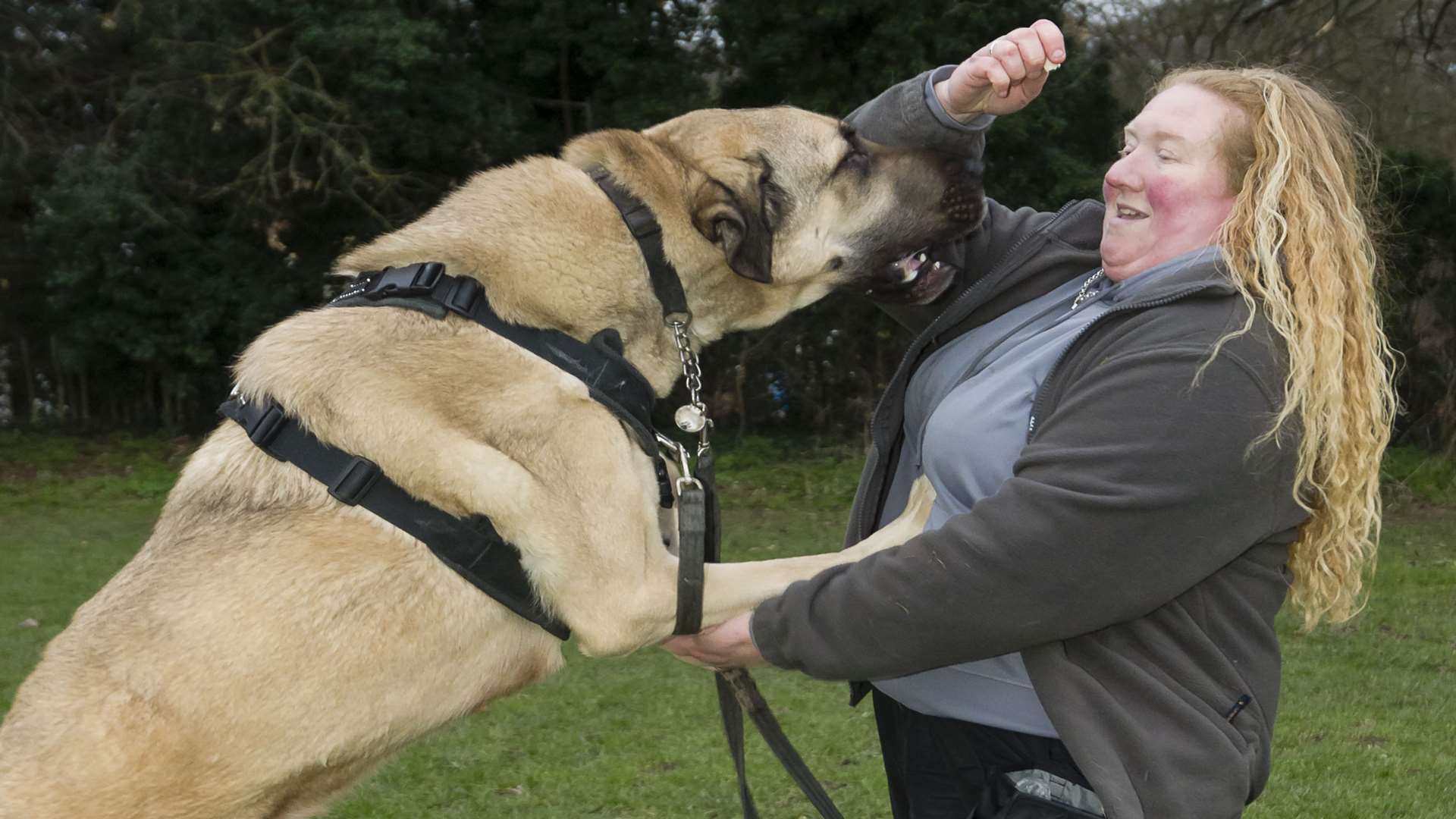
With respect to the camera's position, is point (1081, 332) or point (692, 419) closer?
point (1081, 332)

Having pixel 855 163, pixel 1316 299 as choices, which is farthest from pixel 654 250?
pixel 1316 299

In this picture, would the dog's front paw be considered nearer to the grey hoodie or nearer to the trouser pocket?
the grey hoodie

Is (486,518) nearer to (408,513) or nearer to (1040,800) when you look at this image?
(408,513)

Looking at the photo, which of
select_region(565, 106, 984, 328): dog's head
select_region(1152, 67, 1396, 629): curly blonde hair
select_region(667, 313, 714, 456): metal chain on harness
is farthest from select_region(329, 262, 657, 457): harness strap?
select_region(1152, 67, 1396, 629): curly blonde hair

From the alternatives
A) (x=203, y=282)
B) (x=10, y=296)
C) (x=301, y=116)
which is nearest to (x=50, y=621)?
(x=301, y=116)

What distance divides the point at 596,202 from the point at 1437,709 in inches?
203

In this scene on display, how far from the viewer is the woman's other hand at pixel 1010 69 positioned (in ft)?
9.45

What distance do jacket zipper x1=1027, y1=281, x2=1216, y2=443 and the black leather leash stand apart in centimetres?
71

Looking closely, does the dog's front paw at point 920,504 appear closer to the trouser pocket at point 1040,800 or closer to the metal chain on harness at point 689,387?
the metal chain on harness at point 689,387

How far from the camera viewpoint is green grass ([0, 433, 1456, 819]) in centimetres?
502

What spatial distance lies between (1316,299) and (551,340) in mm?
1489

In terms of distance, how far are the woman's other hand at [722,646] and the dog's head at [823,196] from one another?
2.80ft

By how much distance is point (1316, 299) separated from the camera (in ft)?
7.41

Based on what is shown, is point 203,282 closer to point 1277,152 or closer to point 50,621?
point 50,621
